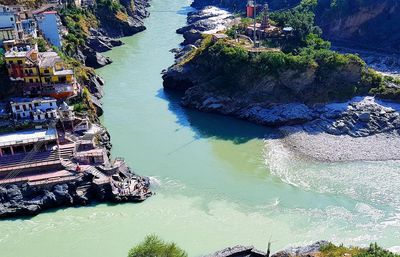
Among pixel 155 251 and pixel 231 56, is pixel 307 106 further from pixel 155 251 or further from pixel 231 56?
pixel 155 251

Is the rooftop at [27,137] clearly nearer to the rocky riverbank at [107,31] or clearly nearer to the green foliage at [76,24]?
the green foliage at [76,24]

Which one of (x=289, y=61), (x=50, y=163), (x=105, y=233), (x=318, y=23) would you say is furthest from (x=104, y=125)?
(x=318, y=23)

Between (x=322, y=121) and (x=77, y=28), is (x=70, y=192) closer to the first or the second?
(x=322, y=121)

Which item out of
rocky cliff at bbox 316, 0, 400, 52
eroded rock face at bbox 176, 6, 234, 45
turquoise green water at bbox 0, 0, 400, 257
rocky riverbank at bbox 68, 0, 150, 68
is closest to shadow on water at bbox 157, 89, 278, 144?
turquoise green water at bbox 0, 0, 400, 257

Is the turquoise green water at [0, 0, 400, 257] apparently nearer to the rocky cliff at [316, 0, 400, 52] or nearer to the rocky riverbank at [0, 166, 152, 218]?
the rocky riverbank at [0, 166, 152, 218]

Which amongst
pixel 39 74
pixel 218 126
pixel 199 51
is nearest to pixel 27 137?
pixel 39 74
